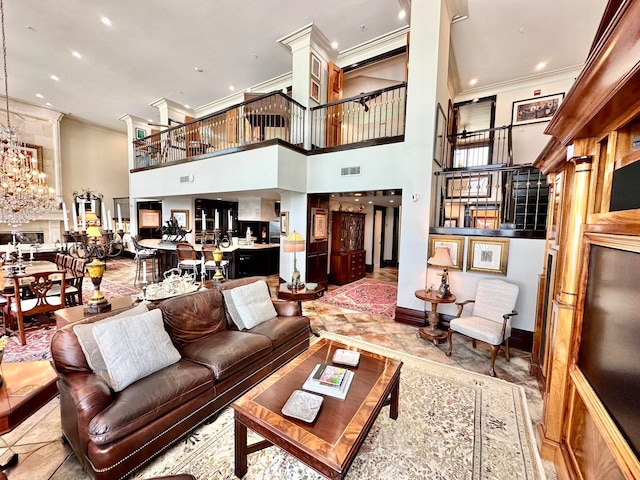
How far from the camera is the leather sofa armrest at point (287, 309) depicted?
3270mm

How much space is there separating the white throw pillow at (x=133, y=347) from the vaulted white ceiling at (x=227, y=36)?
5.43m

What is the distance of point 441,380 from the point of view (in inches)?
107

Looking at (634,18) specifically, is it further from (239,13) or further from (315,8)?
(239,13)

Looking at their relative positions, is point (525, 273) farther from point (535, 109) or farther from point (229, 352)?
point (535, 109)

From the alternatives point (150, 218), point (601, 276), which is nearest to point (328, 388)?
point (601, 276)

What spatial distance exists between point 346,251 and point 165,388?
5545mm

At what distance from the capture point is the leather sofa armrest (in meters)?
3.27

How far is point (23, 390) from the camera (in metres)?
1.45

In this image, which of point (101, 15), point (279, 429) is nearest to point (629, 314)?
point (279, 429)

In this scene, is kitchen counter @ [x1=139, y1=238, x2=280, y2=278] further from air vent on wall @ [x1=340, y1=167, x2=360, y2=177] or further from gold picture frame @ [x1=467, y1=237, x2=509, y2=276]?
gold picture frame @ [x1=467, y1=237, x2=509, y2=276]

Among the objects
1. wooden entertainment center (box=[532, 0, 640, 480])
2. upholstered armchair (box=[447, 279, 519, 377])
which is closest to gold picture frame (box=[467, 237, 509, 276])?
upholstered armchair (box=[447, 279, 519, 377])

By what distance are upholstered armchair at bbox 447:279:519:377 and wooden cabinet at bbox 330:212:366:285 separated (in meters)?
3.57

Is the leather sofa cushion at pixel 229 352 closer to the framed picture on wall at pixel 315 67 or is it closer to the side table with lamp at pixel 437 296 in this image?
the side table with lamp at pixel 437 296

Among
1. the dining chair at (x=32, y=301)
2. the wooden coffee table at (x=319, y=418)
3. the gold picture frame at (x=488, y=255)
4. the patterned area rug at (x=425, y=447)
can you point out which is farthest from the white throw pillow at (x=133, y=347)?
the gold picture frame at (x=488, y=255)
